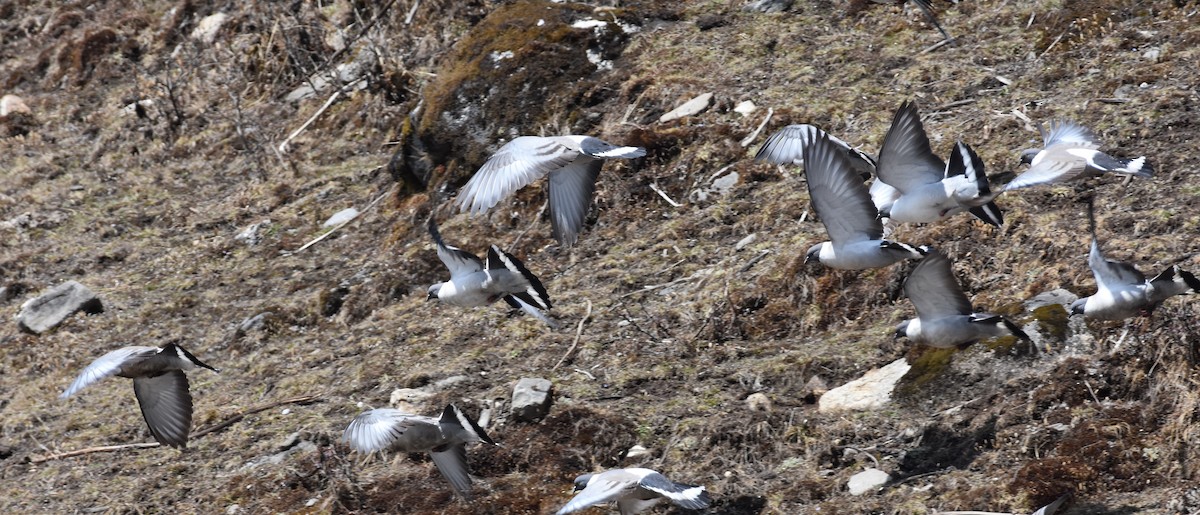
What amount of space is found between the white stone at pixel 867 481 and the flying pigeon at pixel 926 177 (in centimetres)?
137

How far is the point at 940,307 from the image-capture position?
6.10 metres

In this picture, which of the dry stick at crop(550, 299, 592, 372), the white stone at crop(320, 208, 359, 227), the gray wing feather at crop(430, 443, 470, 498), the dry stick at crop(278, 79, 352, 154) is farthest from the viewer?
the dry stick at crop(278, 79, 352, 154)

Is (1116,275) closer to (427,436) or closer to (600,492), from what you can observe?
(600,492)

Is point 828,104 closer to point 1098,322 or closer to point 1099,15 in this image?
point 1099,15

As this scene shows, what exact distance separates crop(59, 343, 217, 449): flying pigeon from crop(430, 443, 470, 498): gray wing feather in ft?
5.75

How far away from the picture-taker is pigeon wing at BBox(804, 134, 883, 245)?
6.23 meters

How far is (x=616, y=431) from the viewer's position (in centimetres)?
697

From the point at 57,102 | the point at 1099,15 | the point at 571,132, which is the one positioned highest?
the point at 1099,15

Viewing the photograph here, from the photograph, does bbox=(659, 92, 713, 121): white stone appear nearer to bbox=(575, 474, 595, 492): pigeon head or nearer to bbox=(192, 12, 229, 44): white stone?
bbox=(575, 474, 595, 492): pigeon head

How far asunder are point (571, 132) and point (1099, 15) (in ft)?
14.1

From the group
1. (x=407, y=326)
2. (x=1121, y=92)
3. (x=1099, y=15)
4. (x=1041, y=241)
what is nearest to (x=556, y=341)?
(x=407, y=326)

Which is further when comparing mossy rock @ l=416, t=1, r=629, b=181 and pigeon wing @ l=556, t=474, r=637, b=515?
mossy rock @ l=416, t=1, r=629, b=181

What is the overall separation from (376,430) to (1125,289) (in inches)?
147

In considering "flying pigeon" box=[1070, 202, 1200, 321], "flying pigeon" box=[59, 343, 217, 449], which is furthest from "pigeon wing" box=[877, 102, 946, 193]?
"flying pigeon" box=[59, 343, 217, 449]
